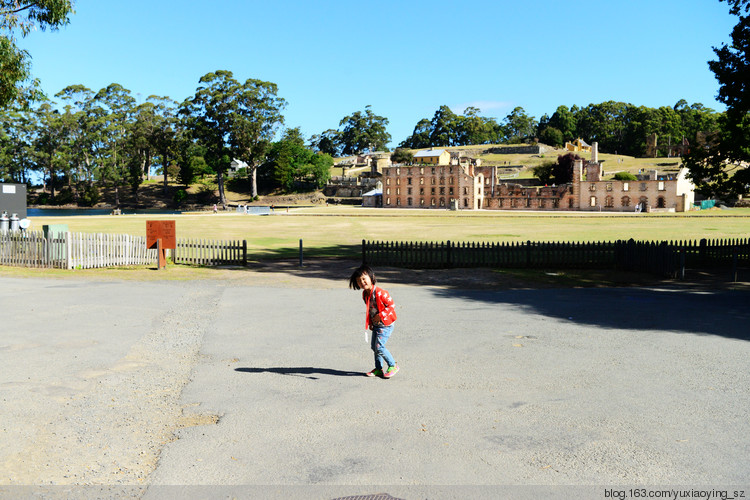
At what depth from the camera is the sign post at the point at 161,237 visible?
21.1 m

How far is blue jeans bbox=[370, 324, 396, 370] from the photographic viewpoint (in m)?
7.84

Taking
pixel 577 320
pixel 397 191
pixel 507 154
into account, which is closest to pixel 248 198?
pixel 397 191

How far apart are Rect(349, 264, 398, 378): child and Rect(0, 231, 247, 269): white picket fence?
14507 mm

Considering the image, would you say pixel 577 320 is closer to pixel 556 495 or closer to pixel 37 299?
pixel 556 495

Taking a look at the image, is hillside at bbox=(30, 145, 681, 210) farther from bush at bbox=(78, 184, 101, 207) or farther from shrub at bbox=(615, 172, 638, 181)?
shrub at bbox=(615, 172, 638, 181)

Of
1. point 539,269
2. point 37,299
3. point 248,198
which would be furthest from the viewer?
point 248,198

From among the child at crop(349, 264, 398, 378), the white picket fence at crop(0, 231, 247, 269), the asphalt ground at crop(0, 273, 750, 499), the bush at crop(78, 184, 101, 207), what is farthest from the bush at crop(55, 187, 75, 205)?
the child at crop(349, 264, 398, 378)

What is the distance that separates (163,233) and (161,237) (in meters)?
0.17

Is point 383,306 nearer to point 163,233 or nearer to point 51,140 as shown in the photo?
point 163,233

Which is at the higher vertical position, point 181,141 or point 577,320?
point 181,141

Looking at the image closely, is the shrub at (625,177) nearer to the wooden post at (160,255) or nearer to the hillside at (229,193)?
the hillside at (229,193)

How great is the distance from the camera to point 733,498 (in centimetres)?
464

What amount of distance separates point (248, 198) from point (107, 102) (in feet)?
111

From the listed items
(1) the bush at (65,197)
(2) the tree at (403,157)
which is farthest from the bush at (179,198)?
(2) the tree at (403,157)
